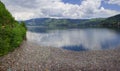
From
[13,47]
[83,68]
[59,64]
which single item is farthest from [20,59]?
[83,68]

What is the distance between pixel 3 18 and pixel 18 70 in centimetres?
1584

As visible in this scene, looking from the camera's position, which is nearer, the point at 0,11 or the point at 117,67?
the point at 117,67

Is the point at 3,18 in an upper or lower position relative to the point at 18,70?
upper

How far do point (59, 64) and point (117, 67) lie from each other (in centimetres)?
709

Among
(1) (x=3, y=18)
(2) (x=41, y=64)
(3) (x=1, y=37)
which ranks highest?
(1) (x=3, y=18)

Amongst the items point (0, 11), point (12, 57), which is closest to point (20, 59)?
point (12, 57)

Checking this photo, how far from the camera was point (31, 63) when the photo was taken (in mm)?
26688

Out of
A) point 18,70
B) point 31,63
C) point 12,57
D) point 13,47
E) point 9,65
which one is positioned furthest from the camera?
point 13,47

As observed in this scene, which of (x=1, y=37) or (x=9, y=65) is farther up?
(x=1, y=37)

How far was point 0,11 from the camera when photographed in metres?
36.2

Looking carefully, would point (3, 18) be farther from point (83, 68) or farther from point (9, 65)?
point (83, 68)

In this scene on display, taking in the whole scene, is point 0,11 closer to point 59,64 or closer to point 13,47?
point 13,47

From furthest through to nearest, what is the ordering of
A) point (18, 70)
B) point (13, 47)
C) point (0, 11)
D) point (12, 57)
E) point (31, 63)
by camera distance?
point (0, 11) → point (13, 47) → point (12, 57) → point (31, 63) → point (18, 70)

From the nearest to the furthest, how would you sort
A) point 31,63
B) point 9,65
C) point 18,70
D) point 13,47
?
1. point 18,70
2. point 9,65
3. point 31,63
4. point 13,47
